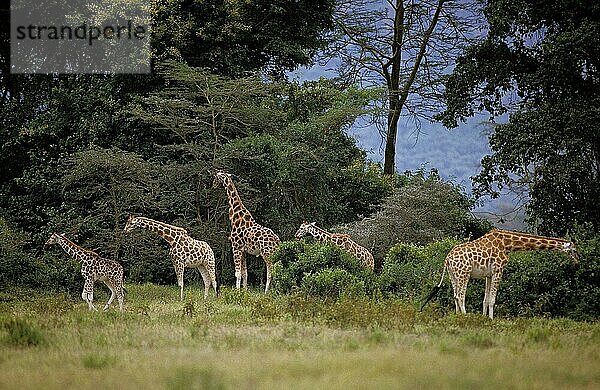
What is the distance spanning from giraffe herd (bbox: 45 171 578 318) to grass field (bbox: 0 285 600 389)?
63 cm

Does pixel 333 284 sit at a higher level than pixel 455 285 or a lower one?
lower

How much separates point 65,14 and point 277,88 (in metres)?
5.86

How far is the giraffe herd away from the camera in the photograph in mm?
12062

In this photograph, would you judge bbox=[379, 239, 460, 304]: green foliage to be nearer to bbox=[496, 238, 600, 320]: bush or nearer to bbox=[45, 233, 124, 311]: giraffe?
bbox=[496, 238, 600, 320]: bush

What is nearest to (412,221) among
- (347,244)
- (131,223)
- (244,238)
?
(347,244)

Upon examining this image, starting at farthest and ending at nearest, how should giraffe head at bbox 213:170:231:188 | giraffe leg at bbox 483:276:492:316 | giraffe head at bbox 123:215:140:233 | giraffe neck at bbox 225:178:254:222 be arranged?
giraffe head at bbox 213:170:231:188, giraffe neck at bbox 225:178:254:222, giraffe head at bbox 123:215:140:233, giraffe leg at bbox 483:276:492:316

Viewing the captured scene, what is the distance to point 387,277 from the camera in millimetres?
14336

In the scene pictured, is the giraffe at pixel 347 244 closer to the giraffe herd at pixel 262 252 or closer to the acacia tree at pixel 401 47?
the giraffe herd at pixel 262 252

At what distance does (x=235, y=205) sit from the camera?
56.5 ft

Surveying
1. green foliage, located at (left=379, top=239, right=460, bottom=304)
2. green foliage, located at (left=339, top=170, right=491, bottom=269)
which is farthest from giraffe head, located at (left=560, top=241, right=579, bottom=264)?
green foliage, located at (left=339, top=170, right=491, bottom=269)

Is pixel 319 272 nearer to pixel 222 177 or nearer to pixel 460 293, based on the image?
pixel 460 293

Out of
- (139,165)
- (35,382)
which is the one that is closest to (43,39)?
(139,165)

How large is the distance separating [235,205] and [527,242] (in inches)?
274

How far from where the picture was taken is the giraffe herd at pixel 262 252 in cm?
1206
